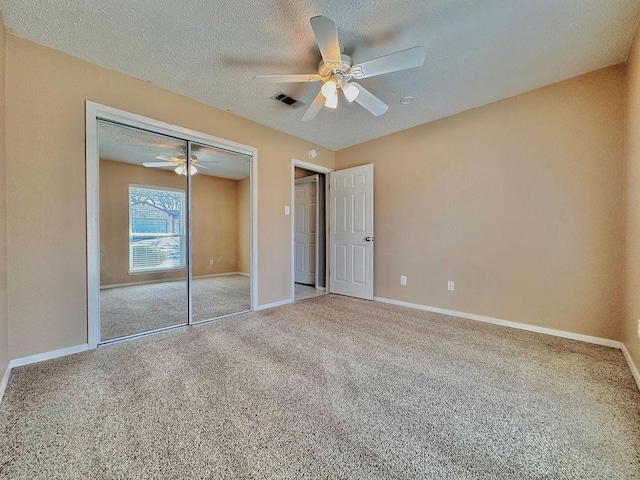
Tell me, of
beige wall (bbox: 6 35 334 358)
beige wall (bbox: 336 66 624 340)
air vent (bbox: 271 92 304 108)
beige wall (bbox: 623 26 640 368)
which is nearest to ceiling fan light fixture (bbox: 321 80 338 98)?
air vent (bbox: 271 92 304 108)

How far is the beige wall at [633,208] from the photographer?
6.31ft

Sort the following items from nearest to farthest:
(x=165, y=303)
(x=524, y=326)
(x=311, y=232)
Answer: (x=524, y=326)
(x=165, y=303)
(x=311, y=232)

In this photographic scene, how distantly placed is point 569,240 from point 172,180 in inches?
173

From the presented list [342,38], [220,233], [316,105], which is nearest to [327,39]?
[342,38]

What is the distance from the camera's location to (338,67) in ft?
6.65

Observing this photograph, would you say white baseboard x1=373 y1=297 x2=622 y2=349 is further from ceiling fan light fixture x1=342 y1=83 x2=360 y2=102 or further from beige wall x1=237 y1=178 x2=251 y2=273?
ceiling fan light fixture x1=342 y1=83 x2=360 y2=102

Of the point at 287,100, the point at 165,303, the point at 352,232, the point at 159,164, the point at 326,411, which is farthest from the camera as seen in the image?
the point at 352,232

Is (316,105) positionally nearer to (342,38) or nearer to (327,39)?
(342,38)

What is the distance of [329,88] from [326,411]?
232cm

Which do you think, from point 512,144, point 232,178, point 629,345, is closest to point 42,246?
point 232,178

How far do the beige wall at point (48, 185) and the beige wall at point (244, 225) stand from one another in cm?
139

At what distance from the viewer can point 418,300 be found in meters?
3.74

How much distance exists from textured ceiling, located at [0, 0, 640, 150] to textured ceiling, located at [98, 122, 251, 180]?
21.5 inches

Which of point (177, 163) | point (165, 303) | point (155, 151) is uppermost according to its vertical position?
point (155, 151)
